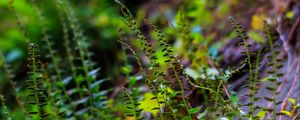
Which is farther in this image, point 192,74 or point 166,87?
point 192,74

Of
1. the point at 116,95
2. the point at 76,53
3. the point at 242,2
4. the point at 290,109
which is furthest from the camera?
the point at 76,53

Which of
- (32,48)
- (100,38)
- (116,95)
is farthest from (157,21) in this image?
(32,48)

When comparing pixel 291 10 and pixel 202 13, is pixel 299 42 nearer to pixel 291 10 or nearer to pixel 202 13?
pixel 291 10

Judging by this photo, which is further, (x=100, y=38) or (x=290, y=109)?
(x=100, y=38)

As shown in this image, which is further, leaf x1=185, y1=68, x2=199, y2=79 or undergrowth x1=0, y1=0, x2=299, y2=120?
leaf x1=185, y1=68, x2=199, y2=79

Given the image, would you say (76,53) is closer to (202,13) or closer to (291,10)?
(202,13)

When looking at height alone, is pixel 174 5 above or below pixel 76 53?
above

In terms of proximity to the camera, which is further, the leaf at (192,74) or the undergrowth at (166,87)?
the leaf at (192,74)

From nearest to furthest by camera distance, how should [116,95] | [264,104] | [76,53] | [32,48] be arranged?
1. [32,48]
2. [264,104]
3. [116,95]
4. [76,53]

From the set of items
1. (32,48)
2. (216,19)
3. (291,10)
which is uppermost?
(216,19)
